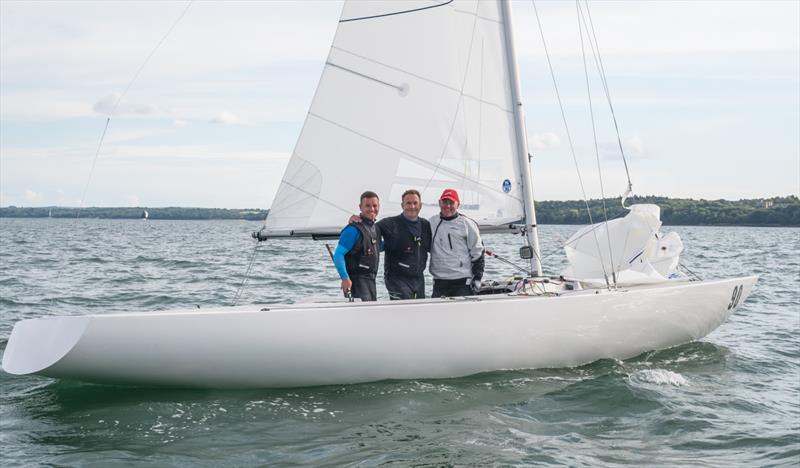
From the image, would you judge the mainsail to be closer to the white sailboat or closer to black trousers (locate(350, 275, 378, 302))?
the white sailboat

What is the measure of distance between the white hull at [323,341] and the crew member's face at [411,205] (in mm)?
Result: 769

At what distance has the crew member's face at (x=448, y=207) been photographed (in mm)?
6196

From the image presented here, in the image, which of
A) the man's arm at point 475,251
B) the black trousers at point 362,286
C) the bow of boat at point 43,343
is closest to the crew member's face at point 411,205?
the man's arm at point 475,251

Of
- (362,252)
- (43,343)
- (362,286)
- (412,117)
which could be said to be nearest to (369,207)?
(362,252)

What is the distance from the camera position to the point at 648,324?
6703mm

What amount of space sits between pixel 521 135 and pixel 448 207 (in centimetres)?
116

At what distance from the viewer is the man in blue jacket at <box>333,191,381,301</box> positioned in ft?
19.2

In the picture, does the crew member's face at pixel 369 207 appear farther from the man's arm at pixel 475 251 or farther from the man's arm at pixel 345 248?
the man's arm at pixel 475 251

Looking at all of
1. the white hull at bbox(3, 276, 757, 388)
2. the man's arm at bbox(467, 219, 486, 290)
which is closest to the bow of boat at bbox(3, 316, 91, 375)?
the white hull at bbox(3, 276, 757, 388)

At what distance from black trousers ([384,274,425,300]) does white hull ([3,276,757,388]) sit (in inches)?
17.8

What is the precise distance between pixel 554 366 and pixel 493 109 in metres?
2.26

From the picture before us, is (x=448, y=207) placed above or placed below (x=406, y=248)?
above

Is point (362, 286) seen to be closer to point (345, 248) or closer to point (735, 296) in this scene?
point (345, 248)

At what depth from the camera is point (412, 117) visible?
6914 mm
